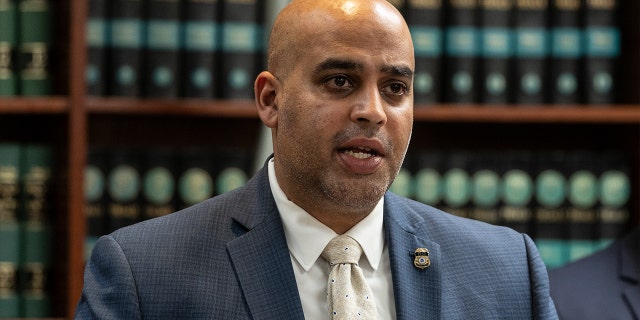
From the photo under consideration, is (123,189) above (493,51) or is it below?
below

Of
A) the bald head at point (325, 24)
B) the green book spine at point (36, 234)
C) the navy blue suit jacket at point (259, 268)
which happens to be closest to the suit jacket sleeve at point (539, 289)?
the navy blue suit jacket at point (259, 268)

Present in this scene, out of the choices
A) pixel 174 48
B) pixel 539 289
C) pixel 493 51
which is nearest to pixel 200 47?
pixel 174 48

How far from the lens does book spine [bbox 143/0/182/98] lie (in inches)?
94.0

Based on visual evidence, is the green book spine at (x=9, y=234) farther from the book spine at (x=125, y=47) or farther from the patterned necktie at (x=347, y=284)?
the patterned necktie at (x=347, y=284)

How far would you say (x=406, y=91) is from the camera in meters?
1.45

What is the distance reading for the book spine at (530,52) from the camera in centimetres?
248

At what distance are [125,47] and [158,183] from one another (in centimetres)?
33

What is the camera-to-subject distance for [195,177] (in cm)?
241

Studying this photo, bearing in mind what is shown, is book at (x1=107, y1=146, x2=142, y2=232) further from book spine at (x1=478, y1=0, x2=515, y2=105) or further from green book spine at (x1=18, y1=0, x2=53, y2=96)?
book spine at (x1=478, y1=0, x2=515, y2=105)

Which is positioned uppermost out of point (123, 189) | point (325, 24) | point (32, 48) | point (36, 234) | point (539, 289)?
point (325, 24)

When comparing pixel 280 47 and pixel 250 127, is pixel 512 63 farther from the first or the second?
pixel 280 47

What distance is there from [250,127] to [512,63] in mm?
712

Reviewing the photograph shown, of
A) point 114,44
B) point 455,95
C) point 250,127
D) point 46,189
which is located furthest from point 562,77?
point 46,189

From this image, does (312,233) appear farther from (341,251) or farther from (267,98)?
(267,98)
